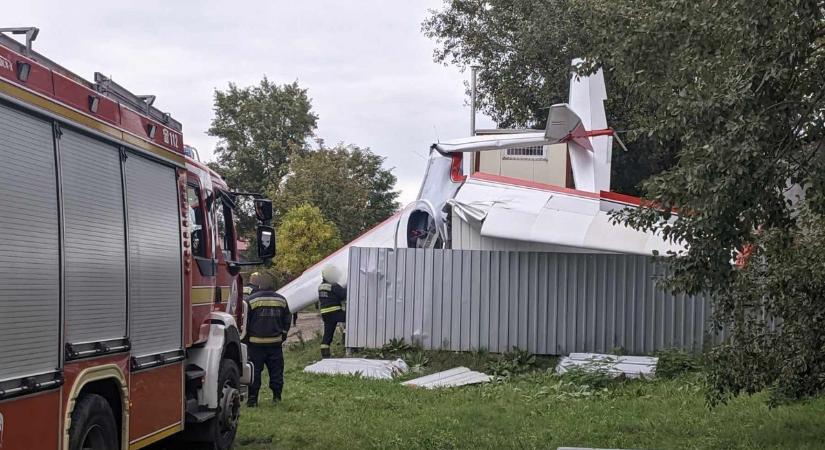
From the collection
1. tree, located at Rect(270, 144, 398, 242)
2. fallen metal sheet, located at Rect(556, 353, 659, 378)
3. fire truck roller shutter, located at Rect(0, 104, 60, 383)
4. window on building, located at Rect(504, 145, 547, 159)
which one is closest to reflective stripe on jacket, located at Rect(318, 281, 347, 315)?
fallen metal sheet, located at Rect(556, 353, 659, 378)

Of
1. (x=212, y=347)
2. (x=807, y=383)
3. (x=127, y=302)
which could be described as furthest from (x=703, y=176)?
(x=212, y=347)

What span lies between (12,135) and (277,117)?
171 feet

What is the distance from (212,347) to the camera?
878 cm

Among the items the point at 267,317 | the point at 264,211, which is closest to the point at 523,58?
the point at 267,317

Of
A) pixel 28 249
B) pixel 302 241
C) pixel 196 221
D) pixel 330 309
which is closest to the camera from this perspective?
pixel 28 249

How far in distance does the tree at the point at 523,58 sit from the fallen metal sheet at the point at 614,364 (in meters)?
14.5

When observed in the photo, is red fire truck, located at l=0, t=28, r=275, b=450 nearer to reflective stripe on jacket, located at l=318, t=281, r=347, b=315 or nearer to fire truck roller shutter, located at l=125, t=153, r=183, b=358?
fire truck roller shutter, located at l=125, t=153, r=183, b=358

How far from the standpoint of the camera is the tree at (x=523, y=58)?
1179 inches

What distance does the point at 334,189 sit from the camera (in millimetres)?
45469

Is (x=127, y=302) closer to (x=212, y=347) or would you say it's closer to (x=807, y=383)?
(x=212, y=347)

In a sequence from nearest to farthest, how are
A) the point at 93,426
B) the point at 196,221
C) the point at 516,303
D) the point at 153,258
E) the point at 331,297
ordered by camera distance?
the point at 93,426
the point at 153,258
the point at 196,221
the point at 516,303
the point at 331,297

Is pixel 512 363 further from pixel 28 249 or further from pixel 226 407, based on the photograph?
pixel 28 249

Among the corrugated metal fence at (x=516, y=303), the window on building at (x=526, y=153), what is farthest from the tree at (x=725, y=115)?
the window on building at (x=526, y=153)

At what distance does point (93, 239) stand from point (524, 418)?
6.84 metres
